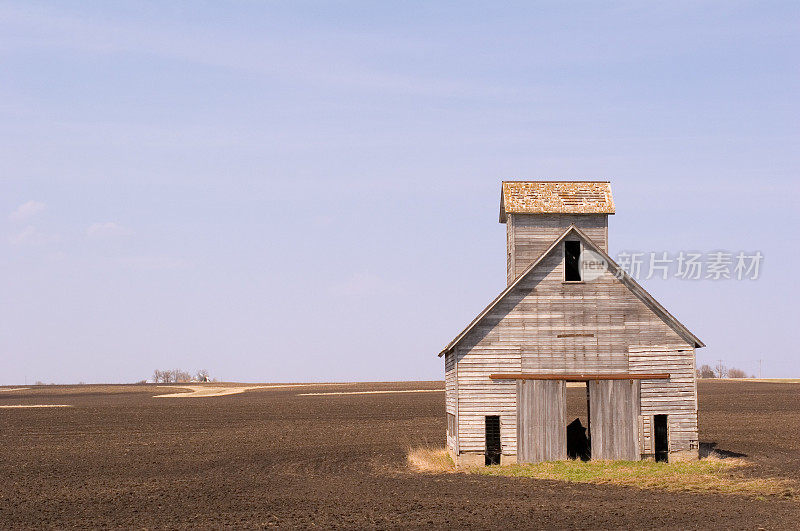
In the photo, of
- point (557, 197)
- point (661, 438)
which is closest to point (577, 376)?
point (661, 438)

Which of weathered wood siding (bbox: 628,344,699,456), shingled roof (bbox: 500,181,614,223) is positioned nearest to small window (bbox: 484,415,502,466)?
weathered wood siding (bbox: 628,344,699,456)

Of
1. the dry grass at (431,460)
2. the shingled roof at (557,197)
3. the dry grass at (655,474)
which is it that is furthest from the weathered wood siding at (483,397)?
the shingled roof at (557,197)

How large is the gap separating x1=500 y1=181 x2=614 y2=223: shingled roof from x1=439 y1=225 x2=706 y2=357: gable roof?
3092 mm

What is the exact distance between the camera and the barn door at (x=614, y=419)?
104ft

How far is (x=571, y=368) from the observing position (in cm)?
3219

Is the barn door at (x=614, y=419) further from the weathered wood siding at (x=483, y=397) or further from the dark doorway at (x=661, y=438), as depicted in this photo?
the weathered wood siding at (x=483, y=397)

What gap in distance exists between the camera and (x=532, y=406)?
1256 inches

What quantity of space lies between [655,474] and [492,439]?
18.5 feet

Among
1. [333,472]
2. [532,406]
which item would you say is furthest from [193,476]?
[532,406]

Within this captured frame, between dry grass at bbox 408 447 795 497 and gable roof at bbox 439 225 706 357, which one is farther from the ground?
gable roof at bbox 439 225 706 357

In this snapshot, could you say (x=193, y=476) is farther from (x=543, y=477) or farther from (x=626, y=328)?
(x=626, y=328)

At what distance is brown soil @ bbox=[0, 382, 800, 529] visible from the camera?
22562mm

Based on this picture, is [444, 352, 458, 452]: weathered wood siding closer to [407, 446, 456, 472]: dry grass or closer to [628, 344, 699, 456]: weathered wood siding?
[407, 446, 456, 472]: dry grass

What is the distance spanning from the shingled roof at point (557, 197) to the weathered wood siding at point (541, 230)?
27cm
